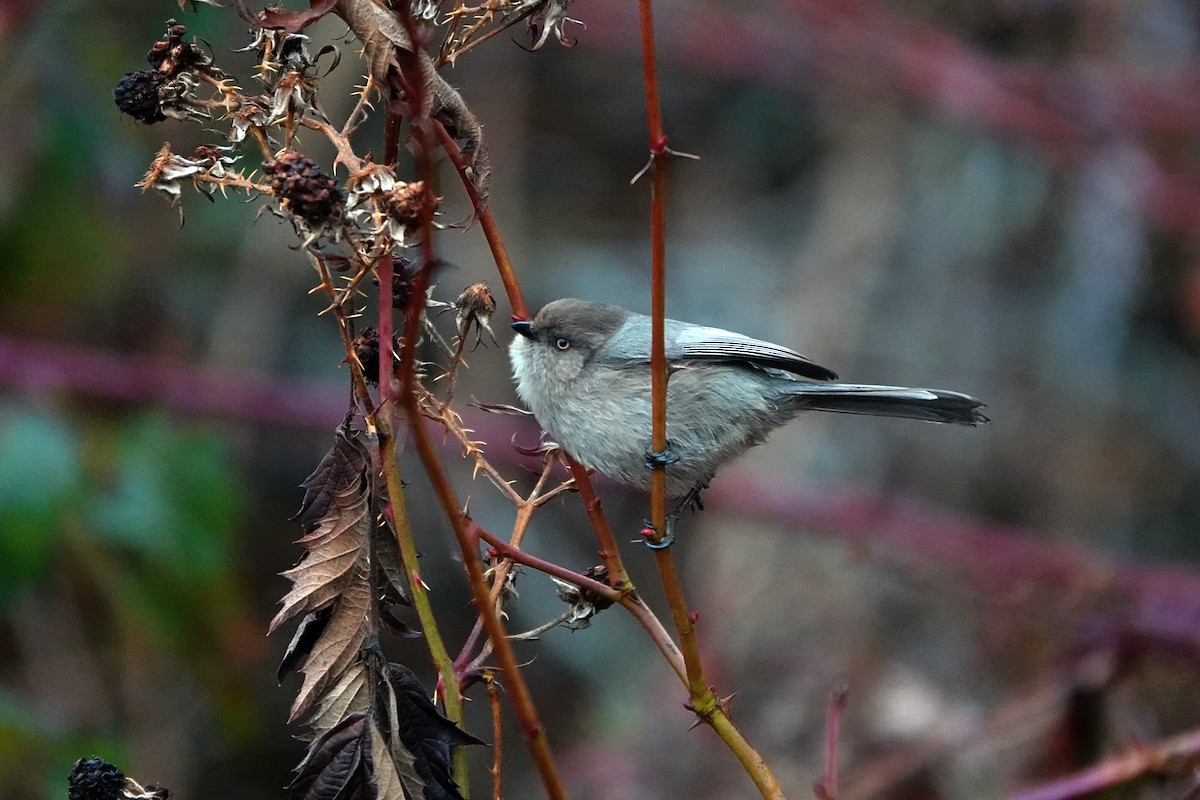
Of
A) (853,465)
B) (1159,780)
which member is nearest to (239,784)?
(853,465)

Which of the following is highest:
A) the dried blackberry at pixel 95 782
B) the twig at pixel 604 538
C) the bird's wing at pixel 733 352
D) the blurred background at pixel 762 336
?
the twig at pixel 604 538

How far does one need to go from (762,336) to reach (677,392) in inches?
142

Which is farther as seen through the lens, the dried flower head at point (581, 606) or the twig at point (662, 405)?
the dried flower head at point (581, 606)

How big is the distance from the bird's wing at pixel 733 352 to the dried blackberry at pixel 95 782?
2.00 m

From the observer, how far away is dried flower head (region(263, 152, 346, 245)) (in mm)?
1520

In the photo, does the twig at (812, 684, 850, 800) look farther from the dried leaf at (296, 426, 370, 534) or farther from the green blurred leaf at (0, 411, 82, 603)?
the green blurred leaf at (0, 411, 82, 603)

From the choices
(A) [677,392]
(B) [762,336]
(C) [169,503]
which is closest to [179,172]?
(A) [677,392]

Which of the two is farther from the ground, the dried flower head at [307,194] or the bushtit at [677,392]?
the dried flower head at [307,194]

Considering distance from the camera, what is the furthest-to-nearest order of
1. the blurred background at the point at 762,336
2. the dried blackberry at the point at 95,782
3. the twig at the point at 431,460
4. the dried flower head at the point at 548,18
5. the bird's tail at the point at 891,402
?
the blurred background at the point at 762,336 → the bird's tail at the point at 891,402 → the dried flower head at the point at 548,18 → the dried blackberry at the point at 95,782 → the twig at the point at 431,460

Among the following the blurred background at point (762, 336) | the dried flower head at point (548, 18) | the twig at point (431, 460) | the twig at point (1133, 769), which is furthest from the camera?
the blurred background at point (762, 336)

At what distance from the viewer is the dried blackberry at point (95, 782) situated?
151cm

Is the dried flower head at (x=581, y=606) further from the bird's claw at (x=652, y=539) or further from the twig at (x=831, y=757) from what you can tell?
the twig at (x=831, y=757)

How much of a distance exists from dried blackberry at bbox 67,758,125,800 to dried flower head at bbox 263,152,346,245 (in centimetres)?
75

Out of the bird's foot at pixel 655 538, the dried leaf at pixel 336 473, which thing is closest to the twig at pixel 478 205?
the dried leaf at pixel 336 473
